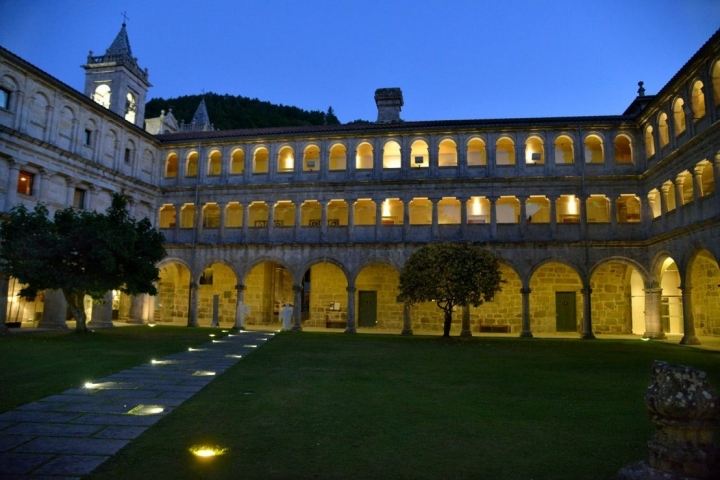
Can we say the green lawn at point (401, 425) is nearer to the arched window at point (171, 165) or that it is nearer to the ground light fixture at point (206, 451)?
the ground light fixture at point (206, 451)

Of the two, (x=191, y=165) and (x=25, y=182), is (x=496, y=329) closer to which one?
(x=191, y=165)

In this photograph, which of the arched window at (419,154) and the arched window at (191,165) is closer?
the arched window at (419,154)

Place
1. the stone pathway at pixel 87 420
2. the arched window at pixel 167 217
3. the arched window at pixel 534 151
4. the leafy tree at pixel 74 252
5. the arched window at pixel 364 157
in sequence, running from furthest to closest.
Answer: the arched window at pixel 167 217
the arched window at pixel 364 157
the arched window at pixel 534 151
the leafy tree at pixel 74 252
the stone pathway at pixel 87 420

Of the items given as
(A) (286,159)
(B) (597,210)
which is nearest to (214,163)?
(A) (286,159)

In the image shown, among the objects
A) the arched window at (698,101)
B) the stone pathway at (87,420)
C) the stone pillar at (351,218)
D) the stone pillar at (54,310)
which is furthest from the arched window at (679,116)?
the stone pillar at (54,310)

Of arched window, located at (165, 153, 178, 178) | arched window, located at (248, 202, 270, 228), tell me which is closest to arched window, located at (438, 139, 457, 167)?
arched window, located at (248, 202, 270, 228)

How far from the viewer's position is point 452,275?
70.4ft

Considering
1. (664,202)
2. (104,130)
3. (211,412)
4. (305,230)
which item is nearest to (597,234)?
(664,202)

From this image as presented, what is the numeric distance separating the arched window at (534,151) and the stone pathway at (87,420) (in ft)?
76.0

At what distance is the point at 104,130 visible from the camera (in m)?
28.3

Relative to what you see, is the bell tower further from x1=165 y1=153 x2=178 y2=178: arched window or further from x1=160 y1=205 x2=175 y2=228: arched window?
x1=160 y1=205 x2=175 y2=228: arched window

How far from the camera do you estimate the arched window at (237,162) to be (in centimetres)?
3183

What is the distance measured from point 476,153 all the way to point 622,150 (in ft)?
27.5

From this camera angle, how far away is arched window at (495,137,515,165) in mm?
29192
